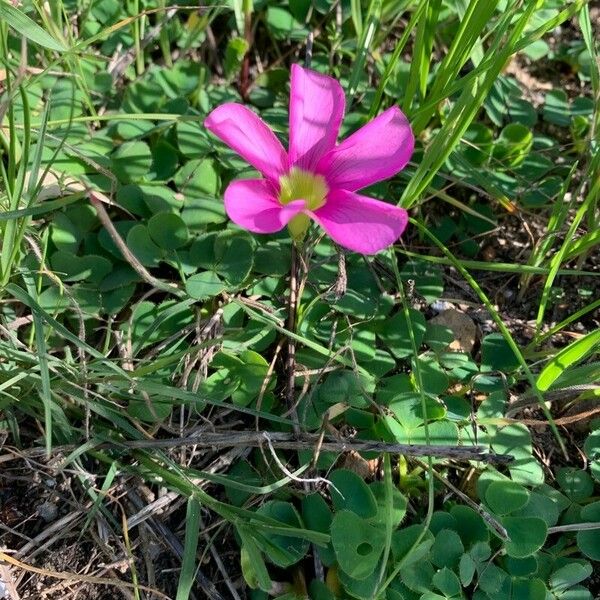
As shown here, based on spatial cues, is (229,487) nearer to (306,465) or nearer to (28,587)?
(306,465)

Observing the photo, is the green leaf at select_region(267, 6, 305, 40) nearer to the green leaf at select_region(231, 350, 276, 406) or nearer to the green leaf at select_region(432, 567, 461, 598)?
the green leaf at select_region(231, 350, 276, 406)

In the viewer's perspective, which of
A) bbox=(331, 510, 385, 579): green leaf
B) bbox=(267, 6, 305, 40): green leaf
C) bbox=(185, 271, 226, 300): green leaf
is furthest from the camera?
bbox=(267, 6, 305, 40): green leaf

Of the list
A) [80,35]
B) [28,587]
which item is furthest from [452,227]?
[28,587]

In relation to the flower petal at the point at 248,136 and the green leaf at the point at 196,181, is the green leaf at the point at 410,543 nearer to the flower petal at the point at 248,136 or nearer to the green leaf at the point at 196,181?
the flower petal at the point at 248,136

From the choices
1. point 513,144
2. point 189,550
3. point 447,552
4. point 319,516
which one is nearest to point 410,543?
point 447,552

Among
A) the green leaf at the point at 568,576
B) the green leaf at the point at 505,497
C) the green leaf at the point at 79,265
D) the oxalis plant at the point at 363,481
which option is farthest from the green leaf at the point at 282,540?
the green leaf at the point at 79,265

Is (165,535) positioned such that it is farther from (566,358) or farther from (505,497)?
(566,358)

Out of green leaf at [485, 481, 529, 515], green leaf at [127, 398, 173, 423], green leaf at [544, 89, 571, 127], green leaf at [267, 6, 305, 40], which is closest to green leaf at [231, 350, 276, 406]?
green leaf at [127, 398, 173, 423]
